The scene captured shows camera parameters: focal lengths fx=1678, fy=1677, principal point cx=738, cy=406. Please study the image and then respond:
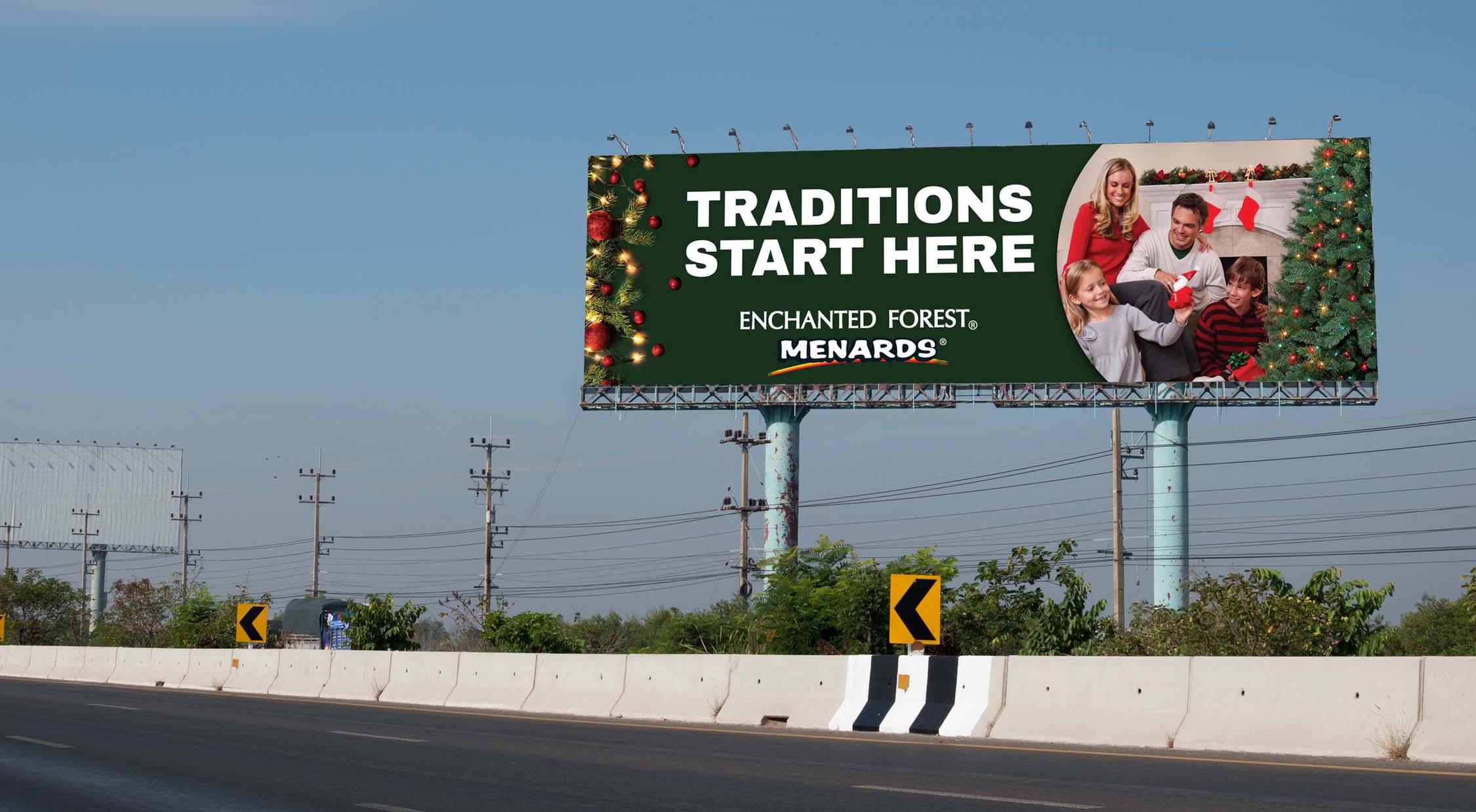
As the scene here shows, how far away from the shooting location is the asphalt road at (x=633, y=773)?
467 inches

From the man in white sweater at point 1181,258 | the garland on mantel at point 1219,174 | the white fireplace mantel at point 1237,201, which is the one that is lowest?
the man in white sweater at point 1181,258

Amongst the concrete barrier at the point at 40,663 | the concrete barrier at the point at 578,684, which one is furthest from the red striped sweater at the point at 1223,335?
the concrete barrier at the point at 40,663

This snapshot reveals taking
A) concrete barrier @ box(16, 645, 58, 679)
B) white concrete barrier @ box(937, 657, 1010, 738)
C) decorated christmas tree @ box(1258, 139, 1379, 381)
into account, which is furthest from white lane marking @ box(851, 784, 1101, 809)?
concrete barrier @ box(16, 645, 58, 679)

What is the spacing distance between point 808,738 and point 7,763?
328 inches

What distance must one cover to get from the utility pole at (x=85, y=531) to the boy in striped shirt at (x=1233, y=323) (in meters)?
89.6

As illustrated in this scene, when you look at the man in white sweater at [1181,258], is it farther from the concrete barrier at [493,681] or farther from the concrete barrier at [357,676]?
the concrete barrier at [493,681]

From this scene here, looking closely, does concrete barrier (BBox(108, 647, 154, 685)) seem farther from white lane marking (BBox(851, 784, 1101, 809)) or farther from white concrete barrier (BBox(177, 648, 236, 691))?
white lane marking (BBox(851, 784, 1101, 809))

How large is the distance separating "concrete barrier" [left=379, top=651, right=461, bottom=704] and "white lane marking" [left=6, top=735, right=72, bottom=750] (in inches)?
404

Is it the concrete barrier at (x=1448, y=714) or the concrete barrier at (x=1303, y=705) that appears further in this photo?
the concrete barrier at (x=1303, y=705)

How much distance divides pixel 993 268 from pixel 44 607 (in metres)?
77.0

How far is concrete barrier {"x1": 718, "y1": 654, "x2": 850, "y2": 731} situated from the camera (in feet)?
68.7

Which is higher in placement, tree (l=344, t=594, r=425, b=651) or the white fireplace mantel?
Result: the white fireplace mantel

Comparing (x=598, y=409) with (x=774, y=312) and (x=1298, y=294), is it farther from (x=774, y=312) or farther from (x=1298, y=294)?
(x=1298, y=294)

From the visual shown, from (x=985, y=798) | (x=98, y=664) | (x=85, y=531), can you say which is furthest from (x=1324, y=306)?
(x=85, y=531)
